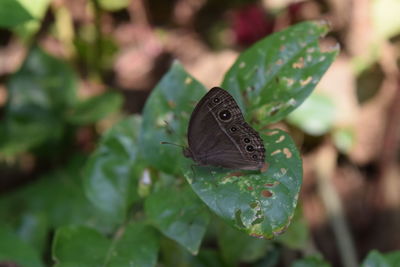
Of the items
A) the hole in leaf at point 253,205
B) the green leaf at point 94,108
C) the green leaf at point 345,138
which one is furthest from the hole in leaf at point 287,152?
→ the green leaf at point 345,138

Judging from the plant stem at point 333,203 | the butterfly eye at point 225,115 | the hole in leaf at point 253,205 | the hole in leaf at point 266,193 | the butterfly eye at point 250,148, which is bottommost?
the plant stem at point 333,203

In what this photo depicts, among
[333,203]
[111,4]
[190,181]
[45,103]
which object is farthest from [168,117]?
[111,4]

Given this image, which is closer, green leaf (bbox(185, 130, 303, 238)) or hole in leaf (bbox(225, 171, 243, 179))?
green leaf (bbox(185, 130, 303, 238))

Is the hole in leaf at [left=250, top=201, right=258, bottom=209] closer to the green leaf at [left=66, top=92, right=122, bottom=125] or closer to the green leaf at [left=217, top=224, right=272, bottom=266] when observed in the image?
the green leaf at [left=217, top=224, right=272, bottom=266]

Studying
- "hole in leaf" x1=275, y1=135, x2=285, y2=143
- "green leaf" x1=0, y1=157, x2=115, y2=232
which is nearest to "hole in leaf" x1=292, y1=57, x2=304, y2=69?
"hole in leaf" x1=275, y1=135, x2=285, y2=143

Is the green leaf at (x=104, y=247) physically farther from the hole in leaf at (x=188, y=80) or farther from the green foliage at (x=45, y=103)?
the green foliage at (x=45, y=103)

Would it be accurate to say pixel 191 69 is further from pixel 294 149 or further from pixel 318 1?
pixel 294 149

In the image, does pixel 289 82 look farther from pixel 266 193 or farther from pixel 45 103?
pixel 45 103
